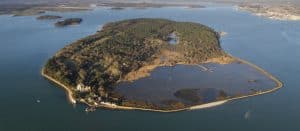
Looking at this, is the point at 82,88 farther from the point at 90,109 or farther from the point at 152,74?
the point at 152,74

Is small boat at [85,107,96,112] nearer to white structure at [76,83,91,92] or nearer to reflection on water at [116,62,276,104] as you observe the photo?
white structure at [76,83,91,92]

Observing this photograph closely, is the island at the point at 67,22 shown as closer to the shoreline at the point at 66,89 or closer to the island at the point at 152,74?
the island at the point at 152,74

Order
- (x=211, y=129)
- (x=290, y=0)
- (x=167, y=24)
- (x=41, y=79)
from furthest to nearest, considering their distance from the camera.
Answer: (x=290, y=0)
(x=167, y=24)
(x=41, y=79)
(x=211, y=129)

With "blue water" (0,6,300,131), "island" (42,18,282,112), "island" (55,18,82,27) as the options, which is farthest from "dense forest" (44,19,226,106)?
"island" (55,18,82,27)

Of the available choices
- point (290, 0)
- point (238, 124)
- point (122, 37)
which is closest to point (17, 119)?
point (238, 124)

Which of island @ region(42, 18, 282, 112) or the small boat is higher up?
island @ region(42, 18, 282, 112)

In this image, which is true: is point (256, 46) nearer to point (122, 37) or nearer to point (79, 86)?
point (122, 37)

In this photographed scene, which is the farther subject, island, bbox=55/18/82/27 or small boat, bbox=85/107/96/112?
island, bbox=55/18/82/27

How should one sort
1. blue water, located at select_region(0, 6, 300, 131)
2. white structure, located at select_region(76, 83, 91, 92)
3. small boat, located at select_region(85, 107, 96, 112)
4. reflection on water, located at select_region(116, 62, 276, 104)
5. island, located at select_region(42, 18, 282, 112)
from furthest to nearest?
reflection on water, located at select_region(116, 62, 276, 104)
white structure, located at select_region(76, 83, 91, 92)
island, located at select_region(42, 18, 282, 112)
small boat, located at select_region(85, 107, 96, 112)
blue water, located at select_region(0, 6, 300, 131)
